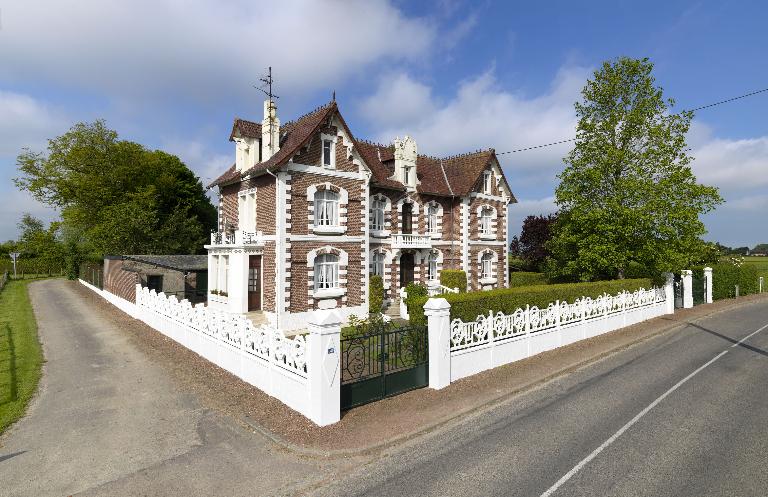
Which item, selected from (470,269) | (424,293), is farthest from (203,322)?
(470,269)

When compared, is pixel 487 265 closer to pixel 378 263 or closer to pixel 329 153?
pixel 378 263

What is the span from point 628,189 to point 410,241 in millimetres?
12365

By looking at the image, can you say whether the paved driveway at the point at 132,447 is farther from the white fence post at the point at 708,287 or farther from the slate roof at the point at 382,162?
the white fence post at the point at 708,287

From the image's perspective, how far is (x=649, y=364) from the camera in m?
13.4

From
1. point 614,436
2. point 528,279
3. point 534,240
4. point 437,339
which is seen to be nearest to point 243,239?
point 437,339

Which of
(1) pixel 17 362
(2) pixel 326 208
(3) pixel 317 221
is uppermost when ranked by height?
(2) pixel 326 208

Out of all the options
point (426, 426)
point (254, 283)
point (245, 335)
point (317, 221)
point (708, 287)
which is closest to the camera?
point (426, 426)

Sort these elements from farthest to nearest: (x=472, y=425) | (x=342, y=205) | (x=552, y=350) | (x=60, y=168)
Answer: (x=60, y=168)
(x=342, y=205)
(x=552, y=350)
(x=472, y=425)

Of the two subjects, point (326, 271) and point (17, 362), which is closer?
point (17, 362)

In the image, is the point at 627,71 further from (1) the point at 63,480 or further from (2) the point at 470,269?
(1) the point at 63,480

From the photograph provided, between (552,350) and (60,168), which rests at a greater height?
(60,168)

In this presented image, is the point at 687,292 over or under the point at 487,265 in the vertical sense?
under

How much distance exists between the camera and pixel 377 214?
25031 millimetres

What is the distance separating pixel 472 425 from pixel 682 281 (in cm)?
2554
